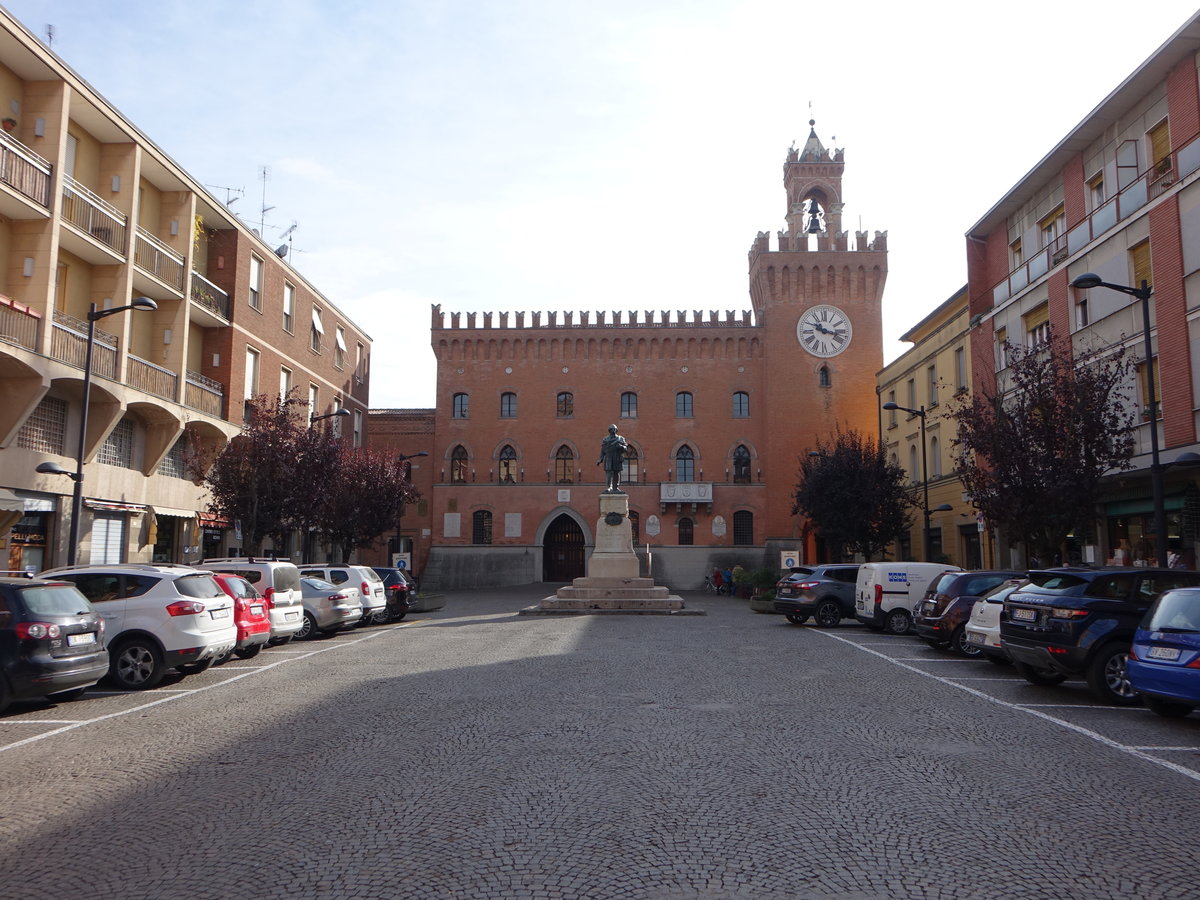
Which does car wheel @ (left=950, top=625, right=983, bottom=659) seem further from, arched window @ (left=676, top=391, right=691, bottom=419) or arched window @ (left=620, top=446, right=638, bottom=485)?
arched window @ (left=676, top=391, right=691, bottom=419)

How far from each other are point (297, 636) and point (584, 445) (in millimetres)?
31539

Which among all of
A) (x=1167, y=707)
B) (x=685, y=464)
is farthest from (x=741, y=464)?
(x=1167, y=707)

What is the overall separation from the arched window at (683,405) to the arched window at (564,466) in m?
5.79

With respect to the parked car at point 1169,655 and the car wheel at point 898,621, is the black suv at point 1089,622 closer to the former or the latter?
the parked car at point 1169,655

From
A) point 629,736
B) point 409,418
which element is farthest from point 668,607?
point 409,418

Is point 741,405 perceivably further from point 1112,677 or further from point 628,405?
point 1112,677

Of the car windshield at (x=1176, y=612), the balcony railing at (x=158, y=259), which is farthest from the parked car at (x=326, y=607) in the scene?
the car windshield at (x=1176, y=612)

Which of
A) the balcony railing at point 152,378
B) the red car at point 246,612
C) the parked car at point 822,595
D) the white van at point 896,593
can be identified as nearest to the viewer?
the red car at point 246,612

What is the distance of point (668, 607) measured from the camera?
89.8ft

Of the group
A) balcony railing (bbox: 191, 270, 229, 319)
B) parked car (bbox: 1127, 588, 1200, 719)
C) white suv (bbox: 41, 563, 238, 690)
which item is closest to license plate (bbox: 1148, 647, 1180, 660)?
parked car (bbox: 1127, 588, 1200, 719)

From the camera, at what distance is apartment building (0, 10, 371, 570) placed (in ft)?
68.5

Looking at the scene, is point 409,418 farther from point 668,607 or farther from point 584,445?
point 668,607

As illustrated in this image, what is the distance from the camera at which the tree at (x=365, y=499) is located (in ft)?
107

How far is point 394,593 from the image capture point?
25.0m
